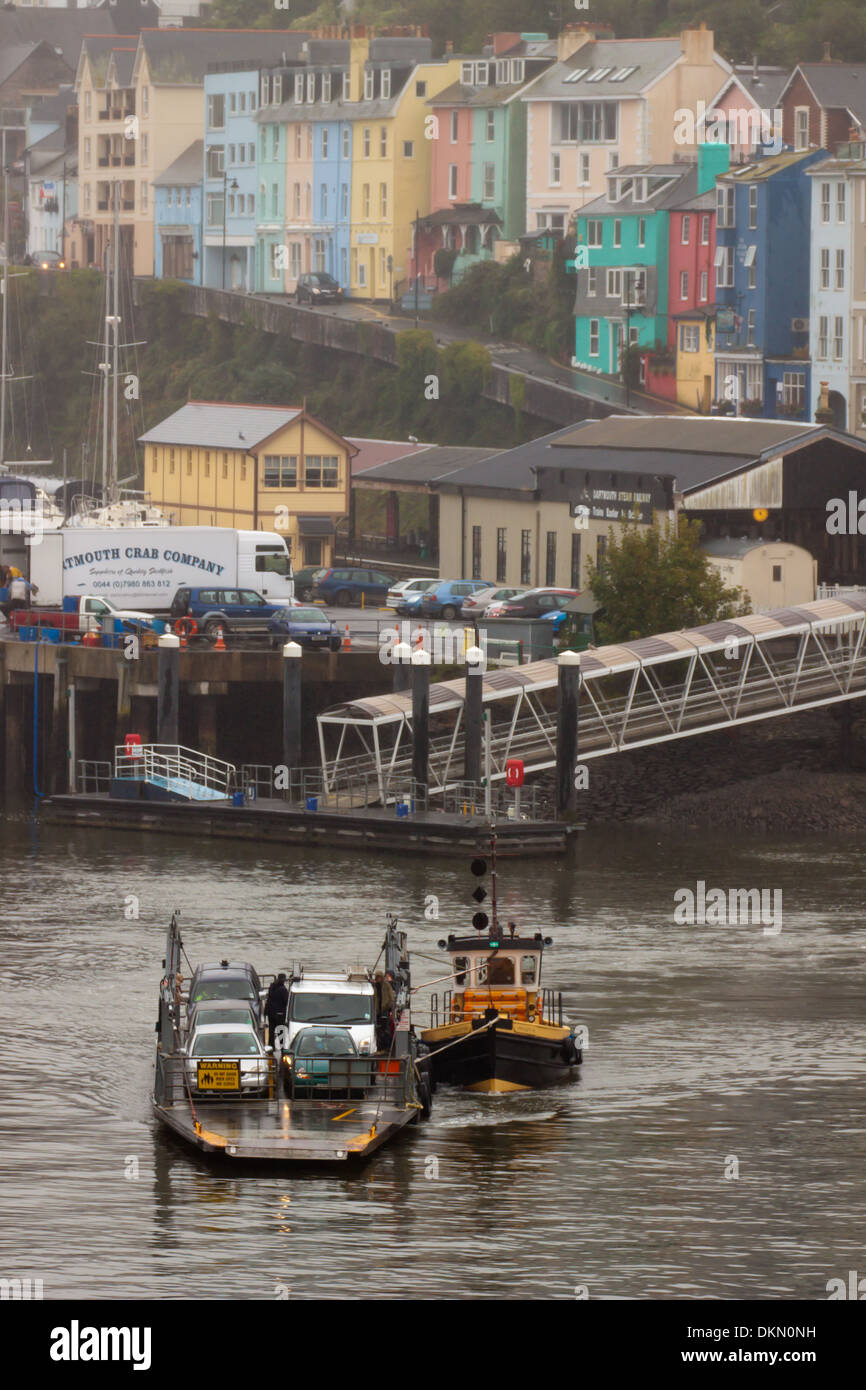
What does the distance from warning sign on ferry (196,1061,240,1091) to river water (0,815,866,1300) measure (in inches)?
41.6

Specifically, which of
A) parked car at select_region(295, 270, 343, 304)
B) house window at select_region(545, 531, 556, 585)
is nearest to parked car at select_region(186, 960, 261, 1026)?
house window at select_region(545, 531, 556, 585)

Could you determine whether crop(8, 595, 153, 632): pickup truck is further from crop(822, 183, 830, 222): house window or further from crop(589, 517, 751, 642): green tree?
crop(822, 183, 830, 222): house window

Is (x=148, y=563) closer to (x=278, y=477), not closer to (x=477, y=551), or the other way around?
(x=477, y=551)

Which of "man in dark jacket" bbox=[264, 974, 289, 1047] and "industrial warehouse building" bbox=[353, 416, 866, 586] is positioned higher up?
"industrial warehouse building" bbox=[353, 416, 866, 586]

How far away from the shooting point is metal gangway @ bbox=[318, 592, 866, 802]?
225 ft

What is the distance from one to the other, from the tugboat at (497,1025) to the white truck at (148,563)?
1505 inches

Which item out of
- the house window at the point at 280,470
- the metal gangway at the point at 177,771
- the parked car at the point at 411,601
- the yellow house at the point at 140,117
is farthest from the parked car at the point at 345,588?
the yellow house at the point at 140,117

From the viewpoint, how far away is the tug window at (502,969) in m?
45.4

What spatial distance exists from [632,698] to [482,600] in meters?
14.9

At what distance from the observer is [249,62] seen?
16350cm

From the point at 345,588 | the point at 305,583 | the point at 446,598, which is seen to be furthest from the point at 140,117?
the point at 446,598

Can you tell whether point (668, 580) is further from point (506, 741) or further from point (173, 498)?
point (173, 498)
